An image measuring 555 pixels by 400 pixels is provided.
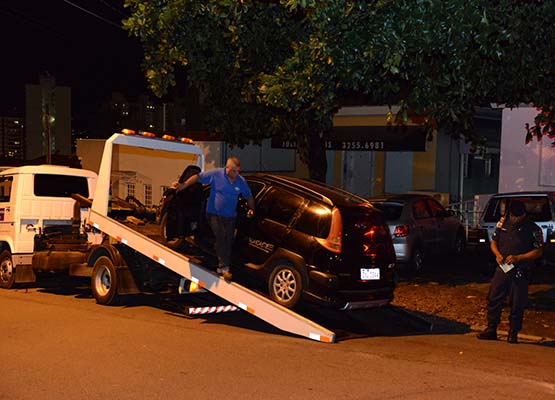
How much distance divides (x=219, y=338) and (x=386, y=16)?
4355mm

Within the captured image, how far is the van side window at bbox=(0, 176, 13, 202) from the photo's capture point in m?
12.4

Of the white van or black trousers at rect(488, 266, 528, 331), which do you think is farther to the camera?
the white van

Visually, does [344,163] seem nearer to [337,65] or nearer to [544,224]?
[544,224]

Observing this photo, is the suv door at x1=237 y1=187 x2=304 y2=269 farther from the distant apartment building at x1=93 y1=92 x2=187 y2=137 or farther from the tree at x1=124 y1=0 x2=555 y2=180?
the distant apartment building at x1=93 y1=92 x2=187 y2=137

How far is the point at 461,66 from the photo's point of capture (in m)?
9.15

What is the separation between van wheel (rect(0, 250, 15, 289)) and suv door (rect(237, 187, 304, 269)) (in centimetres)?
492

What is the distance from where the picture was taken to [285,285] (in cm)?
890

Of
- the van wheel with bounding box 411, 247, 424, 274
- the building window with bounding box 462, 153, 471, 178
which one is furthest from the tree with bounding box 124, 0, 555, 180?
the building window with bounding box 462, 153, 471, 178

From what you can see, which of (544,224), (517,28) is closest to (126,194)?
(517,28)

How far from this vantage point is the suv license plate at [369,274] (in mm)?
8711

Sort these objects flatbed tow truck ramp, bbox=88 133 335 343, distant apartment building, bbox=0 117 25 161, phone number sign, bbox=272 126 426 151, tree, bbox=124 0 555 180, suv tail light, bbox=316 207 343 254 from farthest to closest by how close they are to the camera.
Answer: distant apartment building, bbox=0 117 25 161
phone number sign, bbox=272 126 426 151
suv tail light, bbox=316 207 343 254
flatbed tow truck ramp, bbox=88 133 335 343
tree, bbox=124 0 555 180

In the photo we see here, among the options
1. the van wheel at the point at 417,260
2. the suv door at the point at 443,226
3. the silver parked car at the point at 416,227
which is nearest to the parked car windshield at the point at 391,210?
the silver parked car at the point at 416,227

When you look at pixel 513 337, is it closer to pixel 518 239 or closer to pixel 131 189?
pixel 518 239

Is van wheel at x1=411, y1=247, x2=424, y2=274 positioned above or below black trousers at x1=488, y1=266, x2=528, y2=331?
below
